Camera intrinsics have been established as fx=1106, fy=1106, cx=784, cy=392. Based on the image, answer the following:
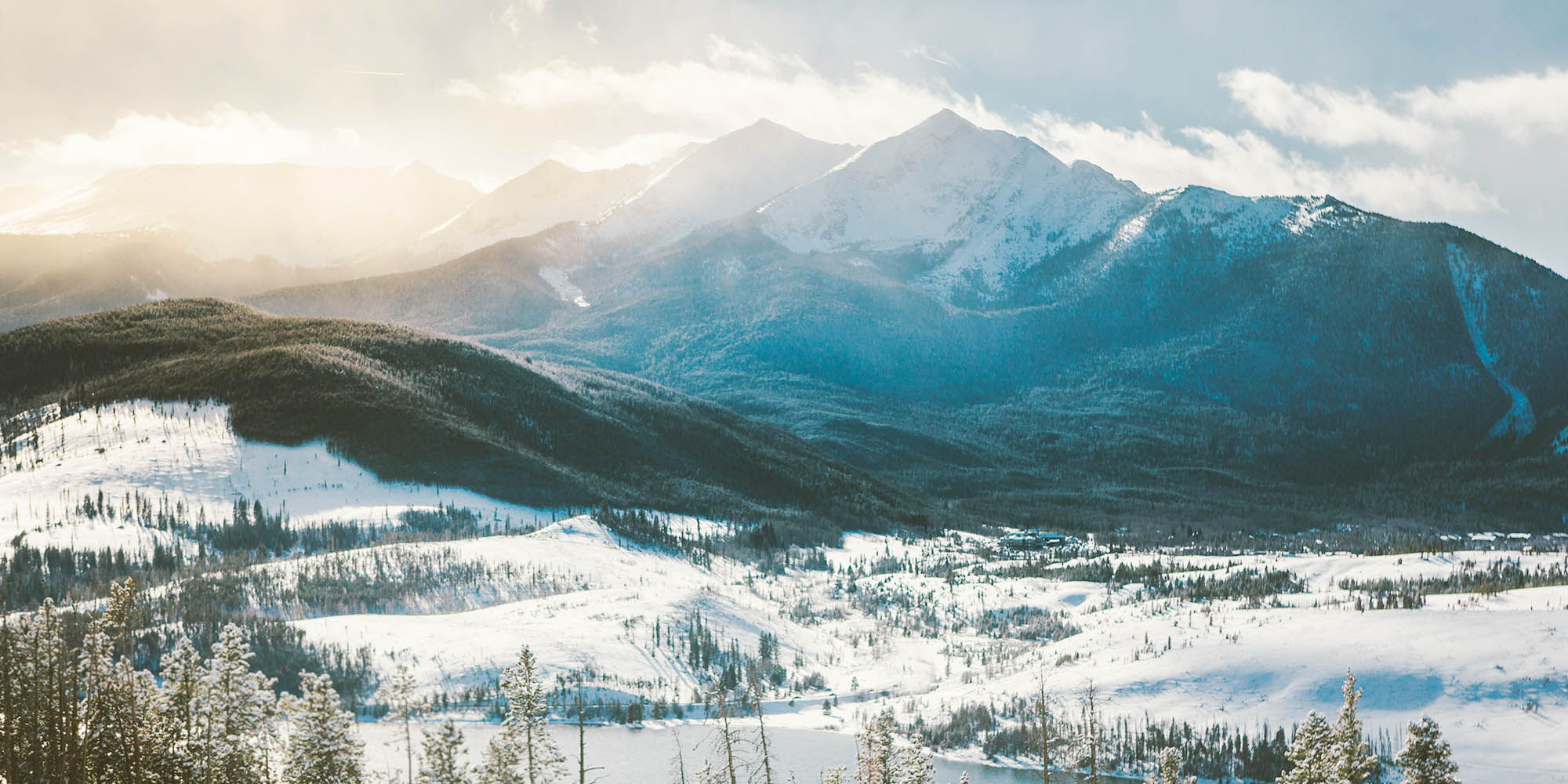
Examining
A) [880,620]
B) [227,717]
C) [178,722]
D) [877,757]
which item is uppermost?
[227,717]

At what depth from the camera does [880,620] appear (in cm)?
5991

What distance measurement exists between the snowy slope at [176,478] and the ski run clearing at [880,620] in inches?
9.6

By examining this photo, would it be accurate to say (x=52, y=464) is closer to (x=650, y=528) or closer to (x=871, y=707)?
(x=650, y=528)

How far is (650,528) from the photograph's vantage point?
81000mm

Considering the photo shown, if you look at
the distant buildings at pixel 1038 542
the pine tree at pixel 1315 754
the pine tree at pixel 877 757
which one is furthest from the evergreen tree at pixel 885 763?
the distant buildings at pixel 1038 542

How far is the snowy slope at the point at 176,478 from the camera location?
65188 mm

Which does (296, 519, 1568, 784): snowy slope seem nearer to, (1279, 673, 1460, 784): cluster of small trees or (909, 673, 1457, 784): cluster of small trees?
(909, 673, 1457, 784): cluster of small trees

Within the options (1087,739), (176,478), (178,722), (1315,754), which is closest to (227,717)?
(178,722)

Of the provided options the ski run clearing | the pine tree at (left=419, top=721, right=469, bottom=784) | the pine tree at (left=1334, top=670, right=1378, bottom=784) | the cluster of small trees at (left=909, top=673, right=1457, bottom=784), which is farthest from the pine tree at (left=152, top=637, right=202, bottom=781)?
the pine tree at (left=1334, top=670, right=1378, bottom=784)

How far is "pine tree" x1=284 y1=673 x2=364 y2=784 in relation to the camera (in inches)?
744

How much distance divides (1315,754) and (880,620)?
4072 cm

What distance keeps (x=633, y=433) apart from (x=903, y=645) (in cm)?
7909

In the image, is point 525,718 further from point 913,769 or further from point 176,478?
point 176,478

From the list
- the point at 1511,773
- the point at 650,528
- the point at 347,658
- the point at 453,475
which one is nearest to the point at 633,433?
the point at 453,475
